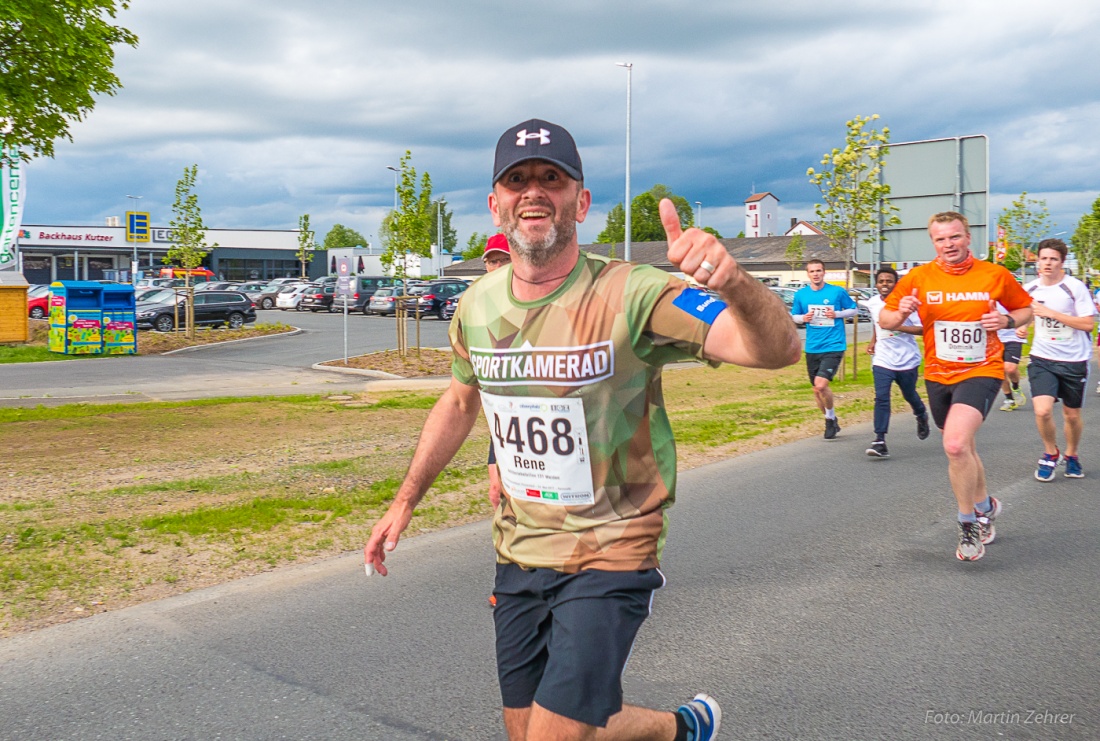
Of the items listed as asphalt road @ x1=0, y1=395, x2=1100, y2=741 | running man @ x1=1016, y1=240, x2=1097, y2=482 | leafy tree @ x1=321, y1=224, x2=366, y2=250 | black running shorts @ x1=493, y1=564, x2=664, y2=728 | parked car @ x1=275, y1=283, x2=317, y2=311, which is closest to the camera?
black running shorts @ x1=493, y1=564, x2=664, y2=728

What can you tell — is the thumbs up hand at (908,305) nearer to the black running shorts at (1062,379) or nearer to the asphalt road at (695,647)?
the asphalt road at (695,647)

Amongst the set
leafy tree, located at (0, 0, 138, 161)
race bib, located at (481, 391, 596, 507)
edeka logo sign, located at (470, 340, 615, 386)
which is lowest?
race bib, located at (481, 391, 596, 507)

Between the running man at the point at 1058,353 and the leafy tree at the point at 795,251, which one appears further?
the leafy tree at the point at 795,251

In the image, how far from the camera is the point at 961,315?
6.25 metres

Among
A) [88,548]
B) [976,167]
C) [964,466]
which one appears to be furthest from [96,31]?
[976,167]

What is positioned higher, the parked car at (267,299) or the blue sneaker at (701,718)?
the parked car at (267,299)

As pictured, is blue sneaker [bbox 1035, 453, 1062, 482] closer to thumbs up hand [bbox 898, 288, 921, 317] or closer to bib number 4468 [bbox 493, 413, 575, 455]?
thumbs up hand [bbox 898, 288, 921, 317]

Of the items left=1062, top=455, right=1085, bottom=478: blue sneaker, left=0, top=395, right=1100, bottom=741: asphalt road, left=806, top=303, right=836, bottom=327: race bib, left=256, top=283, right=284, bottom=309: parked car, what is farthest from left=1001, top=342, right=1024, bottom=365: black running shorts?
left=256, top=283, right=284, bottom=309: parked car

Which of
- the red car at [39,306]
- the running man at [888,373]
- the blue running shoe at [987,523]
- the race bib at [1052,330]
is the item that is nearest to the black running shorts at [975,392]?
the blue running shoe at [987,523]

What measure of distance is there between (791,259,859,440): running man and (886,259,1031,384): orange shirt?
506cm

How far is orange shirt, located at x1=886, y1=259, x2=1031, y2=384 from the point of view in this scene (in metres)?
6.18

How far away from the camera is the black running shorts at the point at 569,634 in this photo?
2502 mm

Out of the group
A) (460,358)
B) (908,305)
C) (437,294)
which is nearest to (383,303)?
(437,294)

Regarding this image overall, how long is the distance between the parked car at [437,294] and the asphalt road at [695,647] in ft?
122
